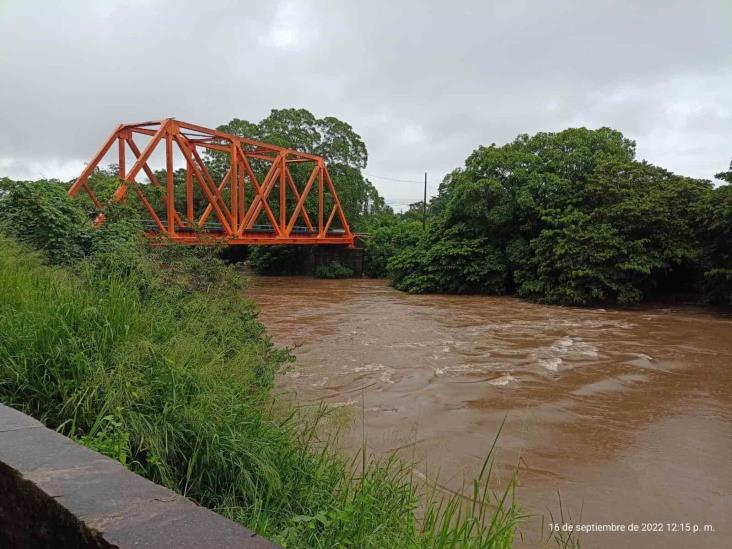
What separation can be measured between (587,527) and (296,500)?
2.51 metres

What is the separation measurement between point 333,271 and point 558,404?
23.4m

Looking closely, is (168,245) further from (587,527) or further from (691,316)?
(691,316)

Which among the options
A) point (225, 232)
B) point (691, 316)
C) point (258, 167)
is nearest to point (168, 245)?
point (691, 316)

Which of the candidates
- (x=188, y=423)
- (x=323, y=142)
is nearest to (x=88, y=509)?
(x=188, y=423)

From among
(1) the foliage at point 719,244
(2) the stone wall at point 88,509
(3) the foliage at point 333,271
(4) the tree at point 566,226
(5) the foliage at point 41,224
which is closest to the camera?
(2) the stone wall at point 88,509

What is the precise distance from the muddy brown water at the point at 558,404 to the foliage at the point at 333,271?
600 inches

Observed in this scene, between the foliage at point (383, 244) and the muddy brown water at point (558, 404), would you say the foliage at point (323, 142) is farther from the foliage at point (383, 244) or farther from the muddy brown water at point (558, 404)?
the muddy brown water at point (558, 404)

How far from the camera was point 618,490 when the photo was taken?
4.34 metres

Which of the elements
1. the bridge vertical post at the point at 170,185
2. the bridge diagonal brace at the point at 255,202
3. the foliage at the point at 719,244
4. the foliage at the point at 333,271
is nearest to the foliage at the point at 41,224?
the bridge vertical post at the point at 170,185

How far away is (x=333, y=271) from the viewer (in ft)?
97.1

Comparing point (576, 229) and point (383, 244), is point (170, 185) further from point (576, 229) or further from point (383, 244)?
point (576, 229)

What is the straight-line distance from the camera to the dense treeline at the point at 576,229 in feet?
52.9

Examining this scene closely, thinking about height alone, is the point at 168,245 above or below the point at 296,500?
above

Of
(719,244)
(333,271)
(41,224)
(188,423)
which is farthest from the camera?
(333,271)
